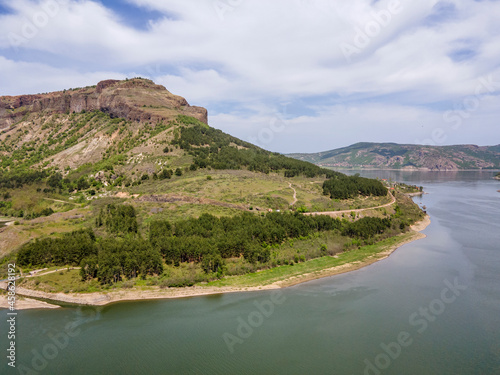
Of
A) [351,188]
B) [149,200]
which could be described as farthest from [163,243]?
[351,188]

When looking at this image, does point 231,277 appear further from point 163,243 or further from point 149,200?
point 149,200

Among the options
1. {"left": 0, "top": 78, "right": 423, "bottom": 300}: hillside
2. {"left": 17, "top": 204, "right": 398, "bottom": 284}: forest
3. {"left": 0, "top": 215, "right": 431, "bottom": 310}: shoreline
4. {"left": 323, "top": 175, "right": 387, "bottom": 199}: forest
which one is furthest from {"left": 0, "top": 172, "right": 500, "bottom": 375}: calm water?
{"left": 323, "top": 175, "right": 387, "bottom": 199}: forest

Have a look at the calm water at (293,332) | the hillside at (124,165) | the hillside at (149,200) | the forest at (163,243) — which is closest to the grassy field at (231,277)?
the hillside at (149,200)

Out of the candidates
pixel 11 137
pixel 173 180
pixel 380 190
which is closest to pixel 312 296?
pixel 173 180

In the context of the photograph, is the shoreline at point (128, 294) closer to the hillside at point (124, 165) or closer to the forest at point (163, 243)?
the forest at point (163, 243)

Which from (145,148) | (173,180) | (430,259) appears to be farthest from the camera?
(145,148)

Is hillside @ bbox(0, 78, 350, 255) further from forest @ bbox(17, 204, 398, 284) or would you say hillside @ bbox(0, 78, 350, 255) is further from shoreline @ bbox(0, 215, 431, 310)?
shoreline @ bbox(0, 215, 431, 310)

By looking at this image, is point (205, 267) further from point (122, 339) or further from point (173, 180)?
point (173, 180)
